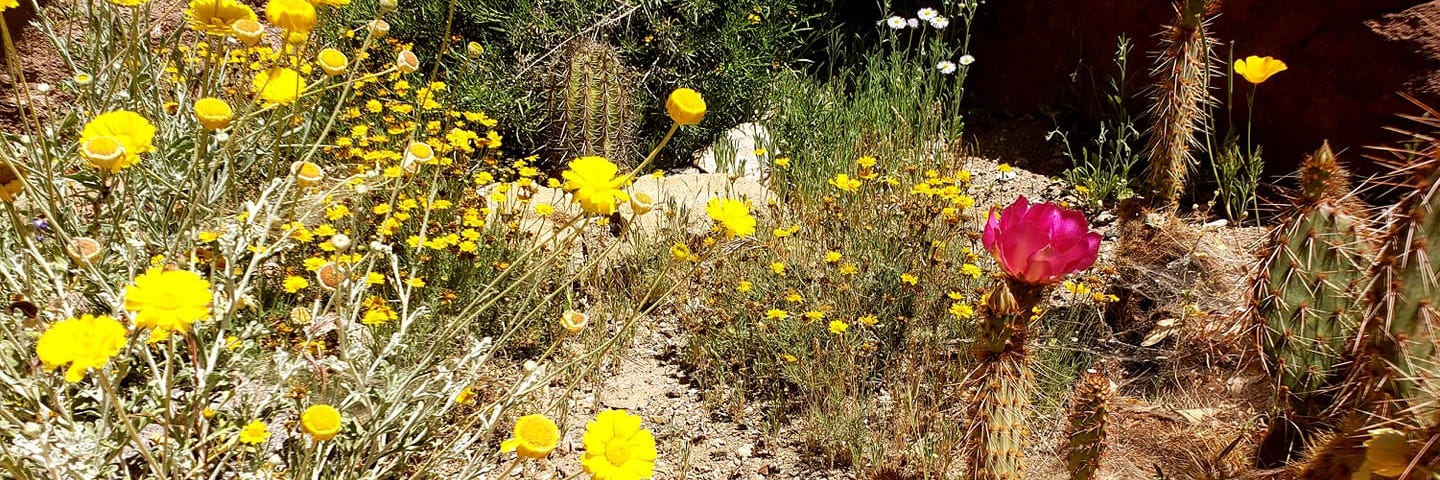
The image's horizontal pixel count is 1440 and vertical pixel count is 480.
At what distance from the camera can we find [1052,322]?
3170 mm

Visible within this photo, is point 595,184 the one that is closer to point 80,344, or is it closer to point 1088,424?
point 80,344

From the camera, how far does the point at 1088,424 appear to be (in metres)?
1.92

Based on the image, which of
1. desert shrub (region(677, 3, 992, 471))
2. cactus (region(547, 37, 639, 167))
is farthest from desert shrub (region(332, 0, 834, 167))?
desert shrub (region(677, 3, 992, 471))

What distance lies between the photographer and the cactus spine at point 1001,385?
68.8 inches

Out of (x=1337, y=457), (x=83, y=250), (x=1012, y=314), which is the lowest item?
(x=1337, y=457)

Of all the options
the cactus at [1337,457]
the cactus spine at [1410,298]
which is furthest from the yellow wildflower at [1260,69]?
the cactus at [1337,457]

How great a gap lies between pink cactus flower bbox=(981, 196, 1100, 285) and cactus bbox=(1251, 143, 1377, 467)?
0.81 meters

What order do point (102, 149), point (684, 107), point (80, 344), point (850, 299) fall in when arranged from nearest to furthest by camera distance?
point (80, 344), point (102, 149), point (684, 107), point (850, 299)

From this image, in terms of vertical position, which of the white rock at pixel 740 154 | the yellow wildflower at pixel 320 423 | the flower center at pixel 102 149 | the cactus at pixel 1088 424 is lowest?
the cactus at pixel 1088 424

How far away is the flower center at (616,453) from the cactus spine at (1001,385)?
72 centimetres

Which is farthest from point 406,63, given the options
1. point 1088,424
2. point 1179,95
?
point 1179,95

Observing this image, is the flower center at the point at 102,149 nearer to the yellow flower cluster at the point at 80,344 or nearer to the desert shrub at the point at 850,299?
the yellow flower cluster at the point at 80,344

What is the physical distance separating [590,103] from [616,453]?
2644 millimetres

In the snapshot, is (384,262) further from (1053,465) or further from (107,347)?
(1053,465)
